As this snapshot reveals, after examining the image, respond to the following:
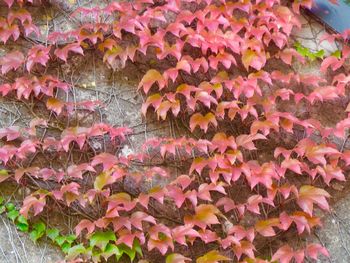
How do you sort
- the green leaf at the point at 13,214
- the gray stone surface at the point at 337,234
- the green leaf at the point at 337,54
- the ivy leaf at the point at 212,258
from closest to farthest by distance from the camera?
the ivy leaf at the point at 212,258 < the green leaf at the point at 13,214 < the gray stone surface at the point at 337,234 < the green leaf at the point at 337,54

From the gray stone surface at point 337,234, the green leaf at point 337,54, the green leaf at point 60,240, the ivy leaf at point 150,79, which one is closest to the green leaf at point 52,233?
the green leaf at point 60,240

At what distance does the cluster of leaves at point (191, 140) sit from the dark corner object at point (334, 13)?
11cm

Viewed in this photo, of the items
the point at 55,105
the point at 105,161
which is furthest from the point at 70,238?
the point at 55,105

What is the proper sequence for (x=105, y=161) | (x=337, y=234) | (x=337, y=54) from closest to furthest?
(x=105, y=161) → (x=337, y=234) → (x=337, y=54)

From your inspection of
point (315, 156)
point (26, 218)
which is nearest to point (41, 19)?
point (26, 218)

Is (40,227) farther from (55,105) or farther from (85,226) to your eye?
(55,105)

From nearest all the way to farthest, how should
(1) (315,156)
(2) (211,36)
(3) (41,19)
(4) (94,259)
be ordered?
(4) (94,259), (1) (315,156), (2) (211,36), (3) (41,19)

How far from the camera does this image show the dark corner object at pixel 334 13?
9.99 ft

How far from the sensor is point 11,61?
2.75 metres

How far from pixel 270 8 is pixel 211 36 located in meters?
0.43

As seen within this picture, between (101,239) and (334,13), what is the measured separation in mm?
1947

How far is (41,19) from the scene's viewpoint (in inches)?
119

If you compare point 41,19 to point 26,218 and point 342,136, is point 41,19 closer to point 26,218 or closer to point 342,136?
point 26,218

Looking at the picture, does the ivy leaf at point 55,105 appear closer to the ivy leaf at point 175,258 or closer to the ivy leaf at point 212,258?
the ivy leaf at point 175,258
